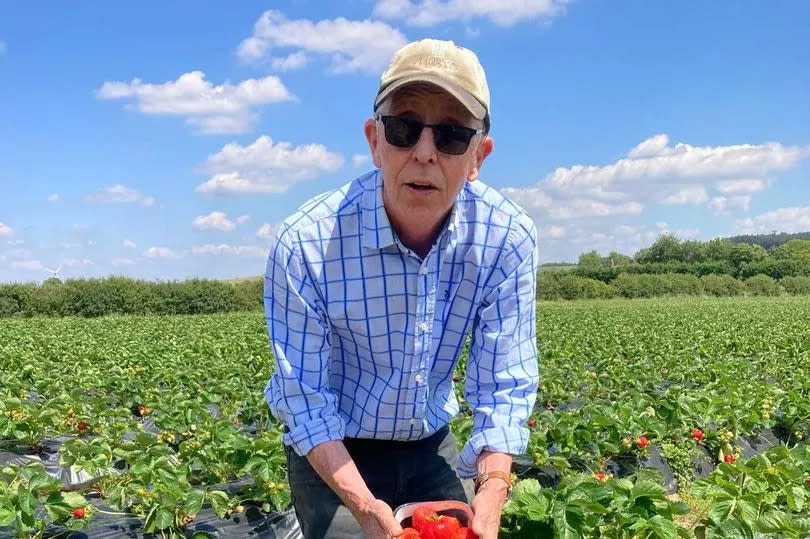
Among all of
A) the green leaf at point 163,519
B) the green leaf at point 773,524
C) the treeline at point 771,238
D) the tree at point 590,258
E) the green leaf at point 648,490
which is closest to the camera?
the green leaf at point 773,524

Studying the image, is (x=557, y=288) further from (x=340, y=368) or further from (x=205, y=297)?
(x=340, y=368)

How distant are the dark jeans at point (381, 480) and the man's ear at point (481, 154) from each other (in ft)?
3.65

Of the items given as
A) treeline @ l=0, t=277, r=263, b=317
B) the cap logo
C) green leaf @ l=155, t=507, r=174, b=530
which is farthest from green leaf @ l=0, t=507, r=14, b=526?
treeline @ l=0, t=277, r=263, b=317

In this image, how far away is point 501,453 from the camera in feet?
8.70

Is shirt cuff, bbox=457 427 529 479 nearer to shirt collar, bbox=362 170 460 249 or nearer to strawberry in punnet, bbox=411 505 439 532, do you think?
strawberry in punnet, bbox=411 505 439 532

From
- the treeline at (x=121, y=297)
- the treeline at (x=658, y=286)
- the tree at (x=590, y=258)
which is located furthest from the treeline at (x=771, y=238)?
the treeline at (x=121, y=297)

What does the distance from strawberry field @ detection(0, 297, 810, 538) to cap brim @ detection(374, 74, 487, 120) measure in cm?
158

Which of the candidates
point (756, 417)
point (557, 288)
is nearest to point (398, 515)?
point (756, 417)

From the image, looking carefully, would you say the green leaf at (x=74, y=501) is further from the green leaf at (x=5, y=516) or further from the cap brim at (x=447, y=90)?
the cap brim at (x=447, y=90)

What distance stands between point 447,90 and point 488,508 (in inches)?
54.4

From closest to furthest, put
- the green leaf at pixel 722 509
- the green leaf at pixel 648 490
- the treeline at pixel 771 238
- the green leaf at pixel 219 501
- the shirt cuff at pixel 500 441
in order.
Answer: the shirt cuff at pixel 500 441 < the green leaf at pixel 648 490 < the green leaf at pixel 722 509 < the green leaf at pixel 219 501 < the treeline at pixel 771 238

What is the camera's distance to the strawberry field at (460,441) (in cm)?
317

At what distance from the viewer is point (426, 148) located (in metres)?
2.25

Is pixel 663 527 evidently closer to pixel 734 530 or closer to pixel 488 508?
pixel 734 530
